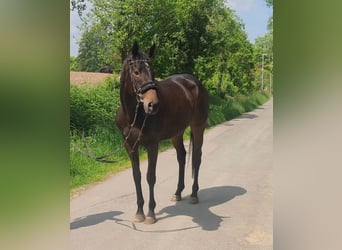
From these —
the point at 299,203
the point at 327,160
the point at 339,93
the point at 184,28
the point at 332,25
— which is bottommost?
the point at 299,203

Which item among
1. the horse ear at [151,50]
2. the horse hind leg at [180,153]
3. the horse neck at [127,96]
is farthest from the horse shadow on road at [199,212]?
→ the horse ear at [151,50]

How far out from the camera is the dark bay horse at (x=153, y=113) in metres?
2.38

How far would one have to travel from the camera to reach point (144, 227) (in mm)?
2482

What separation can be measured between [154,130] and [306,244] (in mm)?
1781

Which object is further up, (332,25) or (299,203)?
(332,25)

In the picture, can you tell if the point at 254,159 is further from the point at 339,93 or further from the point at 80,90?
the point at 339,93

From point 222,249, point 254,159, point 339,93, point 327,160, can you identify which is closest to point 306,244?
point 327,160

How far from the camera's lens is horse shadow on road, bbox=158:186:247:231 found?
2511 millimetres

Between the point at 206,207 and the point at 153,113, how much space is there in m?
0.97

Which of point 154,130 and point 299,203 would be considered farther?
point 154,130

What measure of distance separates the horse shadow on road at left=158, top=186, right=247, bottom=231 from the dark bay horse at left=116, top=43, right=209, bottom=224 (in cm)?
7

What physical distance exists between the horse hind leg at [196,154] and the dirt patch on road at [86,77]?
3.23 ft

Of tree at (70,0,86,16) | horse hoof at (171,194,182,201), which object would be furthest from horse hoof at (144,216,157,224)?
tree at (70,0,86,16)

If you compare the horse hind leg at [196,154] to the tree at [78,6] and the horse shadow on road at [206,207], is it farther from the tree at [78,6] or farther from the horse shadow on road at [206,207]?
the tree at [78,6]
